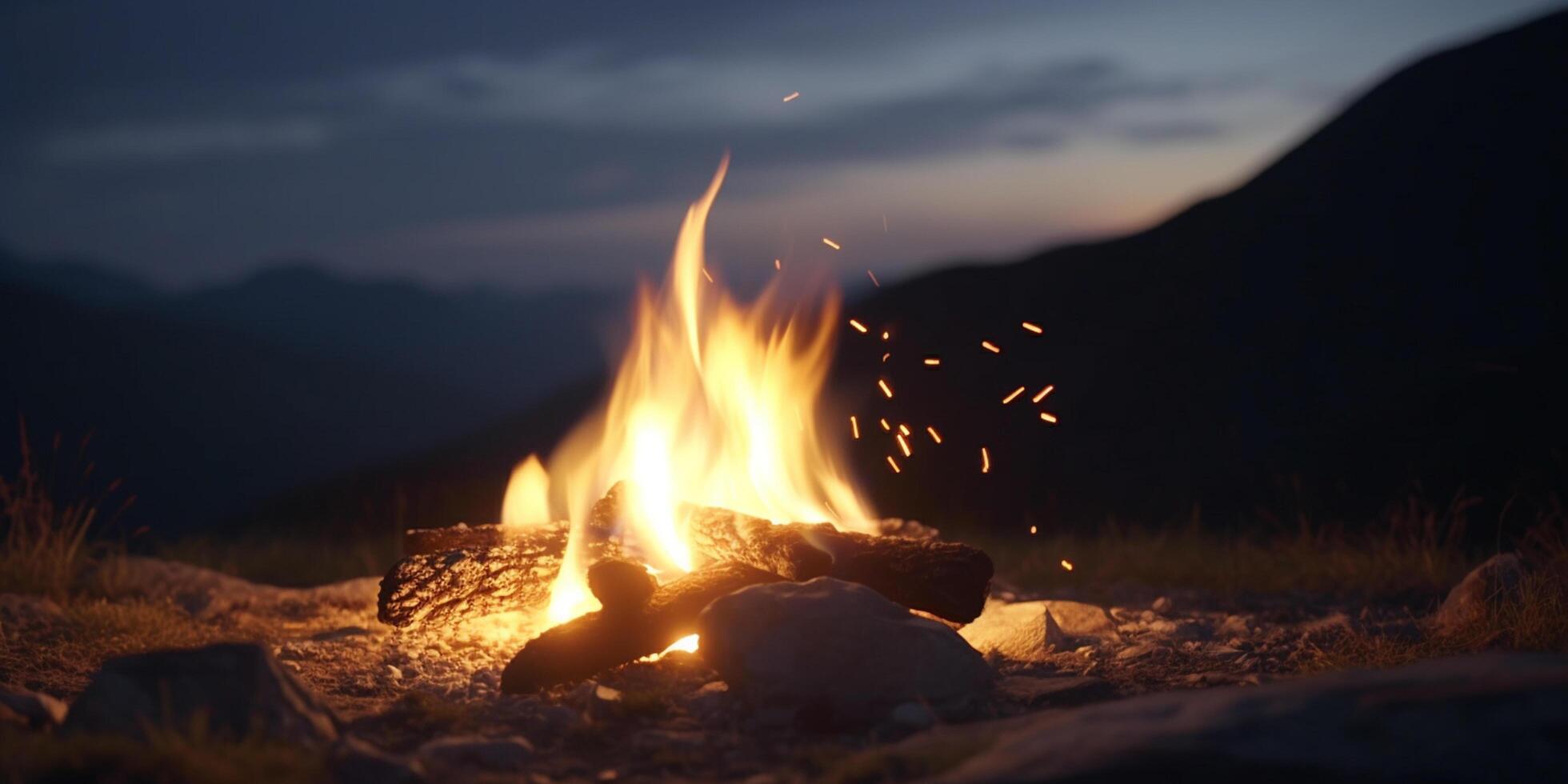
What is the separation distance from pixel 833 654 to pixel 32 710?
298 cm

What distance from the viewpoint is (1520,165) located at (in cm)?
1744

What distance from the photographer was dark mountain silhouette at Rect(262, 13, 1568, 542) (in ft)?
48.9

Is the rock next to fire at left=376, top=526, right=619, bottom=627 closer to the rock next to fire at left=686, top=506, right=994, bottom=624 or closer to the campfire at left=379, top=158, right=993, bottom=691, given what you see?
the campfire at left=379, top=158, right=993, bottom=691

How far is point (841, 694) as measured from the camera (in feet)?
15.9

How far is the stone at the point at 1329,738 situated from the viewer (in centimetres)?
322

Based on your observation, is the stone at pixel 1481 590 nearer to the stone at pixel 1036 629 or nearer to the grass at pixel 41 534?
the stone at pixel 1036 629

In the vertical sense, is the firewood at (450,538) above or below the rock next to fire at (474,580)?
above

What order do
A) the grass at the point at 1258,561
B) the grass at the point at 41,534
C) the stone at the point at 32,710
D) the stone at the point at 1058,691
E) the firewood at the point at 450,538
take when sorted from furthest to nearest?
the grass at the point at 1258,561 → the grass at the point at 41,534 → the firewood at the point at 450,538 → the stone at the point at 1058,691 → the stone at the point at 32,710

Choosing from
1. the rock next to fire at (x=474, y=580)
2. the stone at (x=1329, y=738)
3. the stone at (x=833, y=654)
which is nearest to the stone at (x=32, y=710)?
the rock next to fire at (x=474, y=580)

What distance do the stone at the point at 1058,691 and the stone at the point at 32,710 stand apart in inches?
144

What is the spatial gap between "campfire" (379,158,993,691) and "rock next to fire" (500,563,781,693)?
26 millimetres

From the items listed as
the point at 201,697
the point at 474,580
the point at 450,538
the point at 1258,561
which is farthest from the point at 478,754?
the point at 1258,561

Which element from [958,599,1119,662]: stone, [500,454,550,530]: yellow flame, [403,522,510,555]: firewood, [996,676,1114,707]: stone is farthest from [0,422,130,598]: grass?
[996,676,1114,707]: stone

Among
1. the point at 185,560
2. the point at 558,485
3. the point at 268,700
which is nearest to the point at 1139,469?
the point at 558,485
